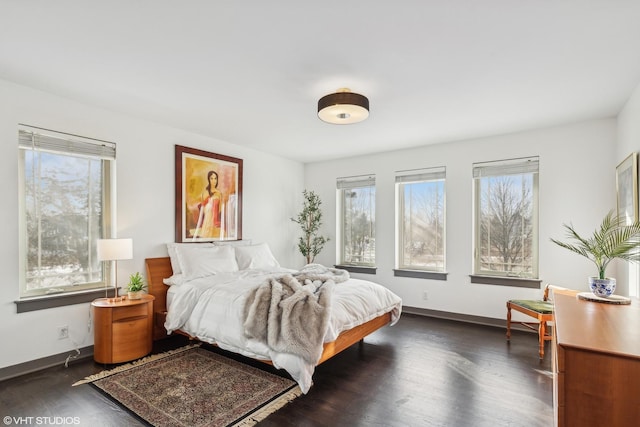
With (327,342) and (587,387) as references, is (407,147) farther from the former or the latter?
(587,387)

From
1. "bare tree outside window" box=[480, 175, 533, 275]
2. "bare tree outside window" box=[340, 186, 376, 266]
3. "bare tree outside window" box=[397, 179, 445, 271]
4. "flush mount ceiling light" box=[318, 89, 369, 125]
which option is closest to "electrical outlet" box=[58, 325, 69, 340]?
"flush mount ceiling light" box=[318, 89, 369, 125]

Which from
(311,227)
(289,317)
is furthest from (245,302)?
(311,227)

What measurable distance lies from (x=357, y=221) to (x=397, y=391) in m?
3.41

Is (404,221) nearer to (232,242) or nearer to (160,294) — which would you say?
(232,242)

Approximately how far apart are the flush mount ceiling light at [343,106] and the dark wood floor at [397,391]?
232 cm

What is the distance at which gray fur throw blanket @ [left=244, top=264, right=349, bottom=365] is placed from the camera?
253 centimetres

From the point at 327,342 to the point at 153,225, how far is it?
8.32 feet

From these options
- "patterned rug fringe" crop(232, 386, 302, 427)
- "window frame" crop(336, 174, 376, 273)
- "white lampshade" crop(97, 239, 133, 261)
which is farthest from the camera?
"window frame" crop(336, 174, 376, 273)

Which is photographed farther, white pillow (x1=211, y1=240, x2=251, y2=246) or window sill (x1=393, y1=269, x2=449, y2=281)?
window sill (x1=393, y1=269, x2=449, y2=281)

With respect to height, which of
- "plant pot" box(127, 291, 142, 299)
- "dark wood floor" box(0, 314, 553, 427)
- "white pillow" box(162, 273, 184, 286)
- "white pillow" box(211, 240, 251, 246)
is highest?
"white pillow" box(211, 240, 251, 246)

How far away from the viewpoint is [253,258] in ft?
14.6

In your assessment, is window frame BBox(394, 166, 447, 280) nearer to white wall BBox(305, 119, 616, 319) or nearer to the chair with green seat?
white wall BBox(305, 119, 616, 319)

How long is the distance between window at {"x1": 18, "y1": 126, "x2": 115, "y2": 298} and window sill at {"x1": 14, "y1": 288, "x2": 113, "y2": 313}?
79mm

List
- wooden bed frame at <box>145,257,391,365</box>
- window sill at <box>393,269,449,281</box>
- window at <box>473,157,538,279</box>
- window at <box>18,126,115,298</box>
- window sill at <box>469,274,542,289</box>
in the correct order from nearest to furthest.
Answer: window at <box>18,126,115,298</box> → wooden bed frame at <box>145,257,391,365</box> → window sill at <box>469,274,542,289</box> → window at <box>473,157,538,279</box> → window sill at <box>393,269,449,281</box>
